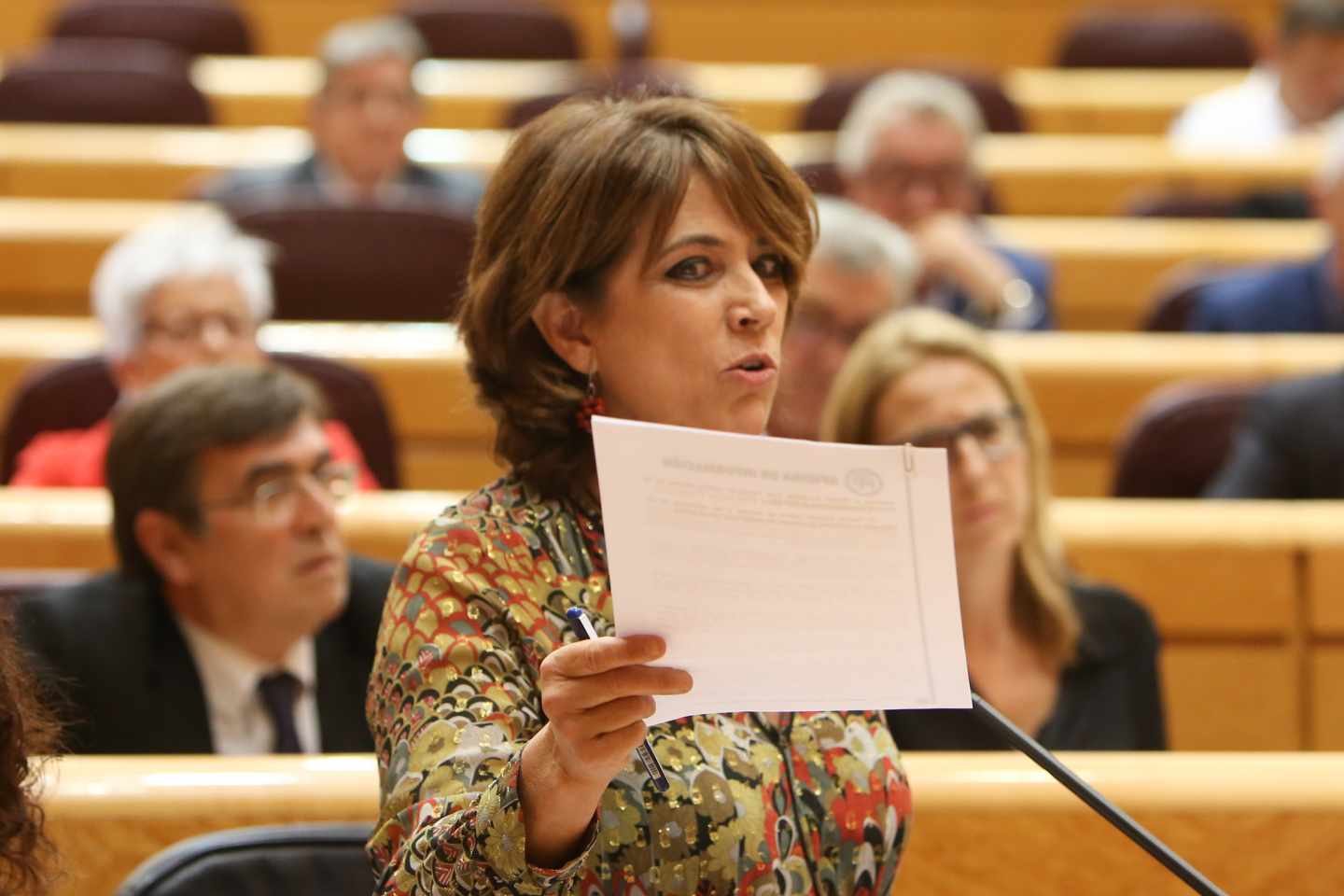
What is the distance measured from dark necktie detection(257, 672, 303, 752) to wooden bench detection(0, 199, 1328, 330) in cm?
133

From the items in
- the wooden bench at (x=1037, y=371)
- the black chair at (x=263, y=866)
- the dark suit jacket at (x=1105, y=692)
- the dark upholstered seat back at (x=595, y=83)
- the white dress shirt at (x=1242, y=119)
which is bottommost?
the dark suit jacket at (x=1105, y=692)

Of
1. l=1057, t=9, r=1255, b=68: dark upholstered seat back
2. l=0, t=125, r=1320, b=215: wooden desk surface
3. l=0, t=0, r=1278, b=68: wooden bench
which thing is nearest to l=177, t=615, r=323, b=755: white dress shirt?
l=0, t=125, r=1320, b=215: wooden desk surface

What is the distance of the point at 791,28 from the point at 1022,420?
2544 millimetres

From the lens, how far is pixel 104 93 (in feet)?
10.9

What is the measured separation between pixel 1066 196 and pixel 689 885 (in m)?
2.56

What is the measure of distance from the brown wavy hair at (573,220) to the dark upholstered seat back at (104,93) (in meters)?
2.62

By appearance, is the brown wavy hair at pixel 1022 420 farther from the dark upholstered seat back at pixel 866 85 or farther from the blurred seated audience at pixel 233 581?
the dark upholstered seat back at pixel 866 85

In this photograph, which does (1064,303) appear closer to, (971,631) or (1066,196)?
(1066,196)

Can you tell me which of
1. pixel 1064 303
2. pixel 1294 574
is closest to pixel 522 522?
pixel 1294 574

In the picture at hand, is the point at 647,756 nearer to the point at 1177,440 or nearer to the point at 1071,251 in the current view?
the point at 1177,440

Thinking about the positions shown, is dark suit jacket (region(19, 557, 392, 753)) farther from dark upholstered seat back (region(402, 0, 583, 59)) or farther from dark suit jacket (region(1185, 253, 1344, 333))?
dark upholstered seat back (region(402, 0, 583, 59))

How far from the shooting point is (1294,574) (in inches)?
66.6

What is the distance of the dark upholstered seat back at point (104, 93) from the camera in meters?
3.31

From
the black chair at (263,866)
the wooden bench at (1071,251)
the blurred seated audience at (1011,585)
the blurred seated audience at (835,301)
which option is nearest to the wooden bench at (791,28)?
the wooden bench at (1071,251)
